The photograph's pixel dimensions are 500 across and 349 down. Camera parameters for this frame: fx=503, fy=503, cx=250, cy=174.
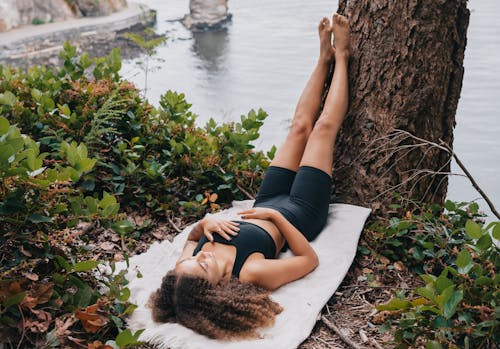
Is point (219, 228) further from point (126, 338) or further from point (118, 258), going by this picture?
point (126, 338)

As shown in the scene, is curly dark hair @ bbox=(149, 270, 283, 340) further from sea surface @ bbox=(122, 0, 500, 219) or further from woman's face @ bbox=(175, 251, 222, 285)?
sea surface @ bbox=(122, 0, 500, 219)

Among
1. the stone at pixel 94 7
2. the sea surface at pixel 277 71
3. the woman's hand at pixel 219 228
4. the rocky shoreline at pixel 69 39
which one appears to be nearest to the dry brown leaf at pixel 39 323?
the woman's hand at pixel 219 228

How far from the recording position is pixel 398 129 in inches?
111

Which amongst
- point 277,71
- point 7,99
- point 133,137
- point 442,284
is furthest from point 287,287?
point 277,71

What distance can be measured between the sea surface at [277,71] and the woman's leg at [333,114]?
168 cm

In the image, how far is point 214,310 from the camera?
2.21 metres

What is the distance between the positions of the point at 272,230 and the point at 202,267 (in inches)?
21.0

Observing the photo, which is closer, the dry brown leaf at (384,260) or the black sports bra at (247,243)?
A: the black sports bra at (247,243)

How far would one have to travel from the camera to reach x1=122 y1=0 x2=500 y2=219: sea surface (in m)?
5.23

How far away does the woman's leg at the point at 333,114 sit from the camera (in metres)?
2.92

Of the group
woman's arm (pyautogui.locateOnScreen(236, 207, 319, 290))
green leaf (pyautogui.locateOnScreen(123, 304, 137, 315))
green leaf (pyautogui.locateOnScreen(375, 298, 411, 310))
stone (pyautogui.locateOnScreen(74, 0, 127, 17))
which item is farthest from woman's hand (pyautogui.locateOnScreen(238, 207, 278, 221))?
stone (pyautogui.locateOnScreen(74, 0, 127, 17))

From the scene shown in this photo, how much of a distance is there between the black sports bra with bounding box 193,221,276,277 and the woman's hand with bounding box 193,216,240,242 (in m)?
0.03

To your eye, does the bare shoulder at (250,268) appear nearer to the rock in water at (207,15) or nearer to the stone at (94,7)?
the rock in water at (207,15)

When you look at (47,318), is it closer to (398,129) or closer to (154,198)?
(154,198)
